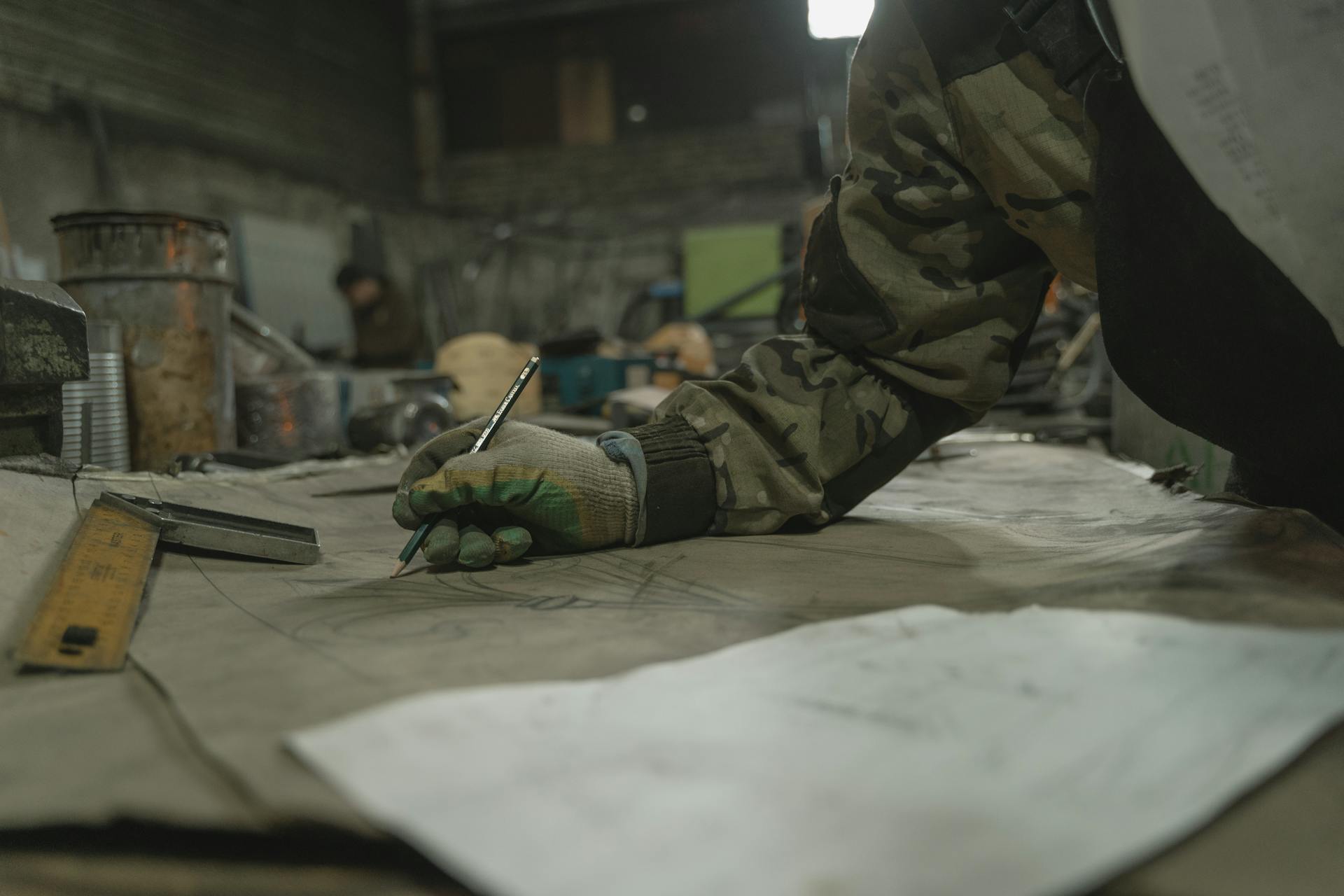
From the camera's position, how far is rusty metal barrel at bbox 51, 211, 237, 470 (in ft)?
6.23

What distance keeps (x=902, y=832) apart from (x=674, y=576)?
0.50 meters

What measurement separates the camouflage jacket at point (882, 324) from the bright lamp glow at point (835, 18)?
7.33 metres

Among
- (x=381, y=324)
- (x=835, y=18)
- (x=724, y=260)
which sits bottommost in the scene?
(x=381, y=324)

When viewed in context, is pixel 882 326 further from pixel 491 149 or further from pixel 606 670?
pixel 491 149

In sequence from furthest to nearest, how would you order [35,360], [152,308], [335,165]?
1. [335,165]
2. [152,308]
3. [35,360]

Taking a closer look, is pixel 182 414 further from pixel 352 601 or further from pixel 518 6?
pixel 518 6

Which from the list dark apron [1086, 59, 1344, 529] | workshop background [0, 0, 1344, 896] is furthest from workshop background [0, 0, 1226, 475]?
dark apron [1086, 59, 1344, 529]

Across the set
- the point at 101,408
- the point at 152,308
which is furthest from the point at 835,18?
the point at 101,408

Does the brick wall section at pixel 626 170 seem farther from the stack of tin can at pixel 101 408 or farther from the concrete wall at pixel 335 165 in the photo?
the stack of tin can at pixel 101 408

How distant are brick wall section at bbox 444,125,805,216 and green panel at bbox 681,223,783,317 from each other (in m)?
0.58

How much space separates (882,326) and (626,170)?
7.59 metres

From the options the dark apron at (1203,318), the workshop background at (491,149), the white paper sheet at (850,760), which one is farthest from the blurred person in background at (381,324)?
the white paper sheet at (850,760)

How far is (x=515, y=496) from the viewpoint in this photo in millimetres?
897

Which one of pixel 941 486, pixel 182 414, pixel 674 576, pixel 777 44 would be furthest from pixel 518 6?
pixel 674 576
